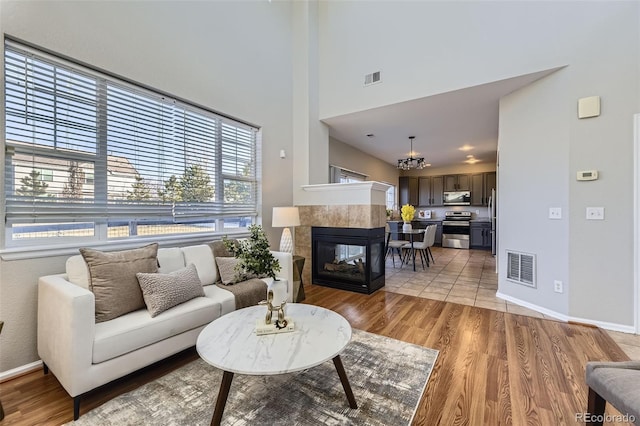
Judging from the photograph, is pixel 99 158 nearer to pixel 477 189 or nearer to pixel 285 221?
pixel 285 221

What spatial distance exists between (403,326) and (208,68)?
3.68m

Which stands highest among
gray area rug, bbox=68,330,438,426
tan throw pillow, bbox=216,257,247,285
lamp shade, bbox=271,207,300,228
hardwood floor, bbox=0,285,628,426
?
lamp shade, bbox=271,207,300,228

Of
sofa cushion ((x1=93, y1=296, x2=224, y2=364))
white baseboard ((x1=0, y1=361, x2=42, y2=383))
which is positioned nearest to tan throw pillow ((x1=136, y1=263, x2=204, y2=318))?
sofa cushion ((x1=93, y1=296, x2=224, y2=364))

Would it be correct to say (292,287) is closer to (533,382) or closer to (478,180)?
(533,382)

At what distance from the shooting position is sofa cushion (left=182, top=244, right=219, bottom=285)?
8.77 ft

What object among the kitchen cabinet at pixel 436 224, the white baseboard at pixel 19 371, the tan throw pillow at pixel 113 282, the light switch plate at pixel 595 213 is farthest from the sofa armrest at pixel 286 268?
the kitchen cabinet at pixel 436 224

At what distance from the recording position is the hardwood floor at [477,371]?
5.14ft

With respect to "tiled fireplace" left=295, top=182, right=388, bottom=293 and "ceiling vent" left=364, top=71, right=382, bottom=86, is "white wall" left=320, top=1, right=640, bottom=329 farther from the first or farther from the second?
"tiled fireplace" left=295, top=182, right=388, bottom=293

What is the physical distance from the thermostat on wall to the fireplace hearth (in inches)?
91.0

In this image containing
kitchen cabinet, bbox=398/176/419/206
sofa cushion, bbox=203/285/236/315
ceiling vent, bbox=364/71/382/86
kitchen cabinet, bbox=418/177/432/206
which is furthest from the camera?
kitchen cabinet, bbox=398/176/419/206

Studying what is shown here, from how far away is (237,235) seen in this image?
365 centimetres

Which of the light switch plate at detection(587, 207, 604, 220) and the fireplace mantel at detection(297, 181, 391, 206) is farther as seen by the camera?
the fireplace mantel at detection(297, 181, 391, 206)

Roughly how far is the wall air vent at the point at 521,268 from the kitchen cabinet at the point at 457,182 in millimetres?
5396

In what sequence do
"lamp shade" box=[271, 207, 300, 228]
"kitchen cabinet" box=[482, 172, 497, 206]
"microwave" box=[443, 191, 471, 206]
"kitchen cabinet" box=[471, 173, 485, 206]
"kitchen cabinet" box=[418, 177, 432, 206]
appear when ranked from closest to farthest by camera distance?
"lamp shade" box=[271, 207, 300, 228] < "kitchen cabinet" box=[482, 172, 497, 206] < "kitchen cabinet" box=[471, 173, 485, 206] < "microwave" box=[443, 191, 471, 206] < "kitchen cabinet" box=[418, 177, 432, 206]
